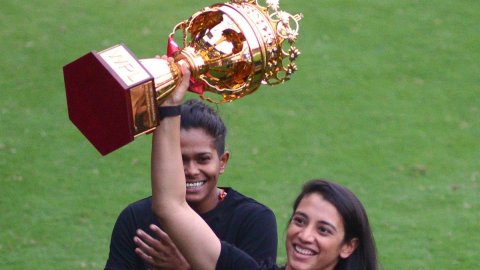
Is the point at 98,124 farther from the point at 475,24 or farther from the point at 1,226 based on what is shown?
the point at 475,24

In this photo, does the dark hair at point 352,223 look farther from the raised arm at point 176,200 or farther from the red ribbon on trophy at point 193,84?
the red ribbon on trophy at point 193,84

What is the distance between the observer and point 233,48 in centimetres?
405

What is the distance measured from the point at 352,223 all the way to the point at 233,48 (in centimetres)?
76

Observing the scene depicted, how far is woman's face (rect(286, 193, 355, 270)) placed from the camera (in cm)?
372

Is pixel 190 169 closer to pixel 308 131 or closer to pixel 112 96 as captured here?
pixel 112 96

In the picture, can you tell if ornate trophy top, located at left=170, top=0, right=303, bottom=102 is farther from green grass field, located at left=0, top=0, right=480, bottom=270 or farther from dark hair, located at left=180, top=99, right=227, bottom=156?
green grass field, located at left=0, top=0, right=480, bottom=270

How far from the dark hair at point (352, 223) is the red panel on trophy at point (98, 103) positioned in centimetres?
69

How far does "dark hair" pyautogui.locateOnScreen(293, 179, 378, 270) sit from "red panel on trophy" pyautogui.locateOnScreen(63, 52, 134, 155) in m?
0.69

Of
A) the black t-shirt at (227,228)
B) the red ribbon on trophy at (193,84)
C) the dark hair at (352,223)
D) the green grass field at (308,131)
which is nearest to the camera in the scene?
the dark hair at (352,223)

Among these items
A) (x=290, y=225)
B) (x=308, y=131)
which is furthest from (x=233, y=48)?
(x=308, y=131)

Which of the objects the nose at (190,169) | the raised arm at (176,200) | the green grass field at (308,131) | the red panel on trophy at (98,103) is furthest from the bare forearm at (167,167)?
the green grass field at (308,131)

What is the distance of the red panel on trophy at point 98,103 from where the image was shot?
3604mm

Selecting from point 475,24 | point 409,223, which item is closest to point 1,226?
point 409,223

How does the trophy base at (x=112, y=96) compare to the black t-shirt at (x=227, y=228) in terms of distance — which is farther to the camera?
the black t-shirt at (x=227, y=228)
